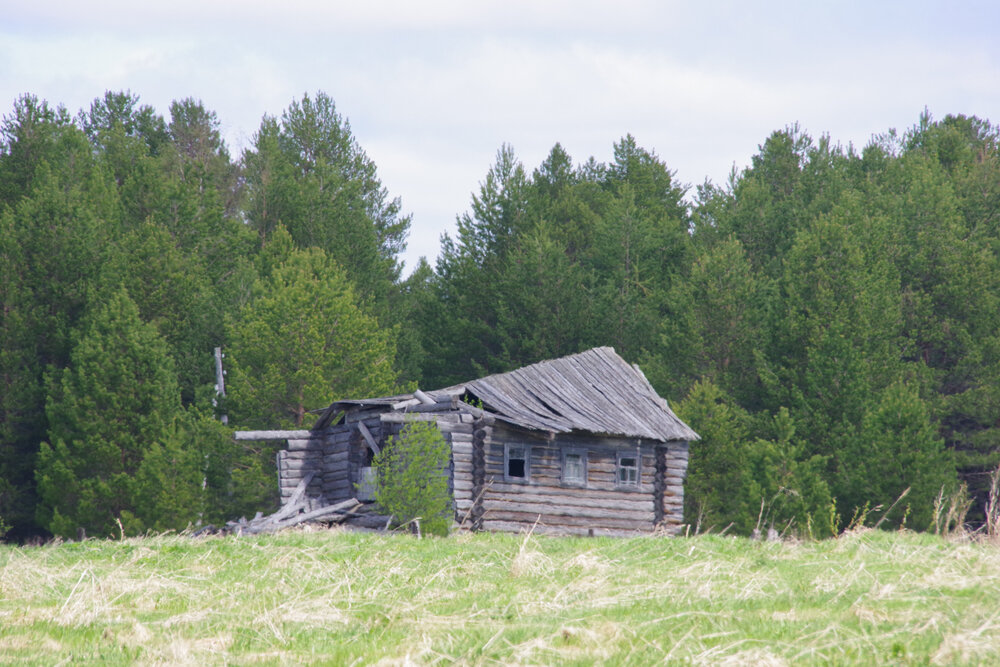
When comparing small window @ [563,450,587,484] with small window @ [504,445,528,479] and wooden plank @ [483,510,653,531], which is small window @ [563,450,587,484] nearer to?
wooden plank @ [483,510,653,531]

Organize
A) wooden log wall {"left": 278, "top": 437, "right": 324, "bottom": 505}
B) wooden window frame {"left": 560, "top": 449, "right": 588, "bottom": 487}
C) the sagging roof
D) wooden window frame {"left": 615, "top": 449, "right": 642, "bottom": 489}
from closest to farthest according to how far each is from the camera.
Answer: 1. the sagging roof
2. wooden window frame {"left": 560, "top": 449, "right": 588, "bottom": 487}
3. wooden window frame {"left": 615, "top": 449, "right": 642, "bottom": 489}
4. wooden log wall {"left": 278, "top": 437, "right": 324, "bottom": 505}

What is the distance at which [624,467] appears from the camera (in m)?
27.0

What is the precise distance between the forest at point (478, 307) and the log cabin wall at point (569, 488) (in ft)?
11.7

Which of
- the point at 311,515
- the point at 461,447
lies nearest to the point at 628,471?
the point at 461,447

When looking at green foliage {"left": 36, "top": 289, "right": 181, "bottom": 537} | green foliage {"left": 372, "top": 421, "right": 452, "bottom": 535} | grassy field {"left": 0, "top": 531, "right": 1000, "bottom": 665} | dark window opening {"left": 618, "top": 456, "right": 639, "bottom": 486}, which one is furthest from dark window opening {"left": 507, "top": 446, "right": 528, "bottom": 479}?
green foliage {"left": 36, "top": 289, "right": 181, "bottom": 537}

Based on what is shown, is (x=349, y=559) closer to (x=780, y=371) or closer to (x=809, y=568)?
(x=809, y=568)

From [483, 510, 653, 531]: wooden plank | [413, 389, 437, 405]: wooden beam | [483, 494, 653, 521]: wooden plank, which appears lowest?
[483, 510, 653, 531]: wooden plank

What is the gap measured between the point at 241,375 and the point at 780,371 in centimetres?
1968

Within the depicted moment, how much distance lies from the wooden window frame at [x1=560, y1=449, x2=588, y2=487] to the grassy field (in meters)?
13.0

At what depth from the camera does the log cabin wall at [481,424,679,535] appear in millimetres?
25078

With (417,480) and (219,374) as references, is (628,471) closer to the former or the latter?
(417,480)

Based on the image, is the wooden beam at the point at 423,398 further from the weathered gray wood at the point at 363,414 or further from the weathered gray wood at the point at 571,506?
the weathered gray wood at the point at 571,506

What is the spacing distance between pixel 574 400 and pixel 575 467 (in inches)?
73.8

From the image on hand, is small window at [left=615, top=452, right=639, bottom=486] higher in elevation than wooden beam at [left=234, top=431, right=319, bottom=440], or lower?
lower
